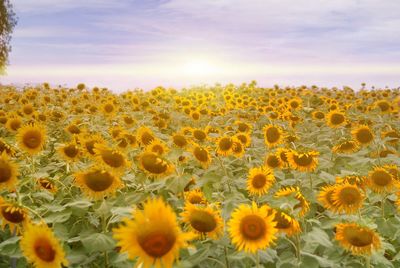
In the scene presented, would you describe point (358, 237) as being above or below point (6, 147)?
below

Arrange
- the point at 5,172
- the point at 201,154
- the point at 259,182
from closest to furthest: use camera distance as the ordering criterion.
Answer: the point at 5,172 → the point at 259,182 → the point at 201,154

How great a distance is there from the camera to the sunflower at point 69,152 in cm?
470

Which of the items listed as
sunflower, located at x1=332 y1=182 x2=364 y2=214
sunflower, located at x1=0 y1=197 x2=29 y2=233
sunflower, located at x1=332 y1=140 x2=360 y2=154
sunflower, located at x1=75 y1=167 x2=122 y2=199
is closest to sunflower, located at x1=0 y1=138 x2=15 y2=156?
sunflower, located at x1=75 y1=167 x2=122 y2=199

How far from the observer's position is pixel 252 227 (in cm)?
269

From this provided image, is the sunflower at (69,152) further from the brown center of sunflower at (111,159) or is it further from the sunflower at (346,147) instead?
the sunflower at (346,147)

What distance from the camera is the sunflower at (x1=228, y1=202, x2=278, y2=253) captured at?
8.75 ft

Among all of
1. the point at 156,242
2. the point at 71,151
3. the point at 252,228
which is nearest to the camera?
the point at 156,242

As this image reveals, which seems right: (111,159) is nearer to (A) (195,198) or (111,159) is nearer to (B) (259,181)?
(A) (195,198)

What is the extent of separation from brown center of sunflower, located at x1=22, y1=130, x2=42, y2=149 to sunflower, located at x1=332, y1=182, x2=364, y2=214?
3.06m

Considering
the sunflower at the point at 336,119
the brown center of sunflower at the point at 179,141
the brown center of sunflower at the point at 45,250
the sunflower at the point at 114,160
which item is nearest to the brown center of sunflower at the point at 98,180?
the sunflower at the point at 114,160

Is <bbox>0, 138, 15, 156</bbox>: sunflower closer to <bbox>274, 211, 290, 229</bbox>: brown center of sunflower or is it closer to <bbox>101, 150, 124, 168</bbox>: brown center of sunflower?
<bbox>101, 150, 124, 168</bbox>: brown center of sunflower

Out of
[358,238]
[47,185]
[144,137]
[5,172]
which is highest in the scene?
[144,137]

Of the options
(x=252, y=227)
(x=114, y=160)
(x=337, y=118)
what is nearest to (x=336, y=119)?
(x=337, y=118)

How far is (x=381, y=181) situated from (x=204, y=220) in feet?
7.22
